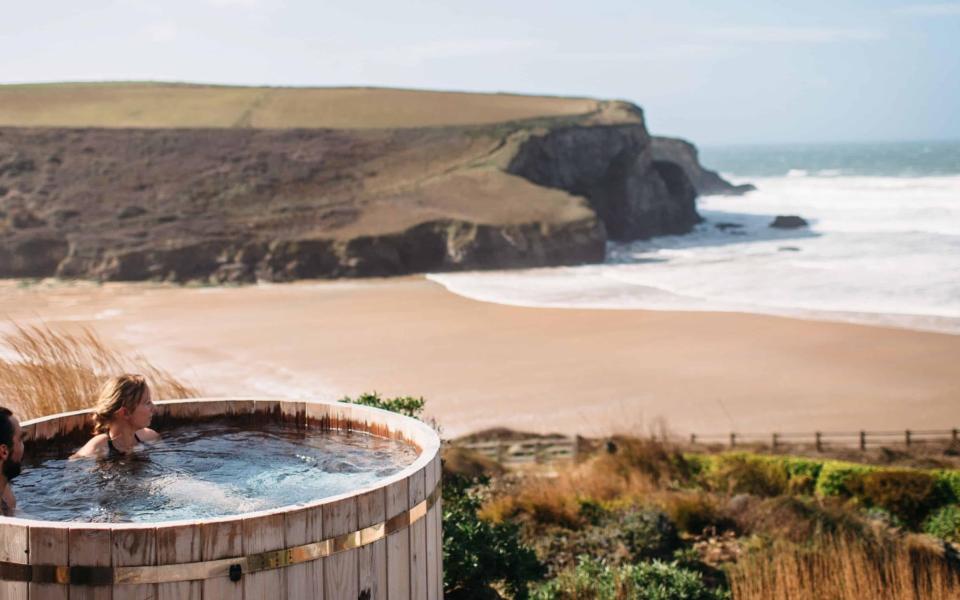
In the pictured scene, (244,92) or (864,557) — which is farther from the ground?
Result: (244,92)

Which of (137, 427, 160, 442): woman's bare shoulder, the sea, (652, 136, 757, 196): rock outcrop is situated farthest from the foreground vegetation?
(652, 136, 757, 196): rock outcrop

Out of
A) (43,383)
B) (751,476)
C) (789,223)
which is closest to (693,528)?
(751,476)

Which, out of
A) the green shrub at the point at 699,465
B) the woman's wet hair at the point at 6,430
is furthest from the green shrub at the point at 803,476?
the woman's wet hair at the point at 6,430

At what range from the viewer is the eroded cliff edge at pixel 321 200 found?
51.4 metres

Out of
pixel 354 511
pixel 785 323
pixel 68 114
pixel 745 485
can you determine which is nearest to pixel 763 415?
pixel 745 485

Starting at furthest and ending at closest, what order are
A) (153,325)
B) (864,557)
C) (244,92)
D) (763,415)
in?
(244,92) < (153,325) < (763,415) < (864,557)

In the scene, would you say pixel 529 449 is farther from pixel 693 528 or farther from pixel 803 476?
pixel 693 528

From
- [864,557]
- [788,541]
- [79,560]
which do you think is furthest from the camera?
[788,541]

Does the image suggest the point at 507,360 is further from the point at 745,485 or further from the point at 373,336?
the point at 745,485

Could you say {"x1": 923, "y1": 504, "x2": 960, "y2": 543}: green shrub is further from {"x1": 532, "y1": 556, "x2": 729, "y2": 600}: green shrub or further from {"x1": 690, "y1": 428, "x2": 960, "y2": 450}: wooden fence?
{"x1": 532, "y1": 556, "x2": 729, "y2": 600}: green shrub

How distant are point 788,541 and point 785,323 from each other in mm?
22228

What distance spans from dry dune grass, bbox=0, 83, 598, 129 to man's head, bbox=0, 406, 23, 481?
65.7 meters

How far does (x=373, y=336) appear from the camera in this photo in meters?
31.5

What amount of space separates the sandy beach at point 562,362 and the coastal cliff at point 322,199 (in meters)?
12.1
